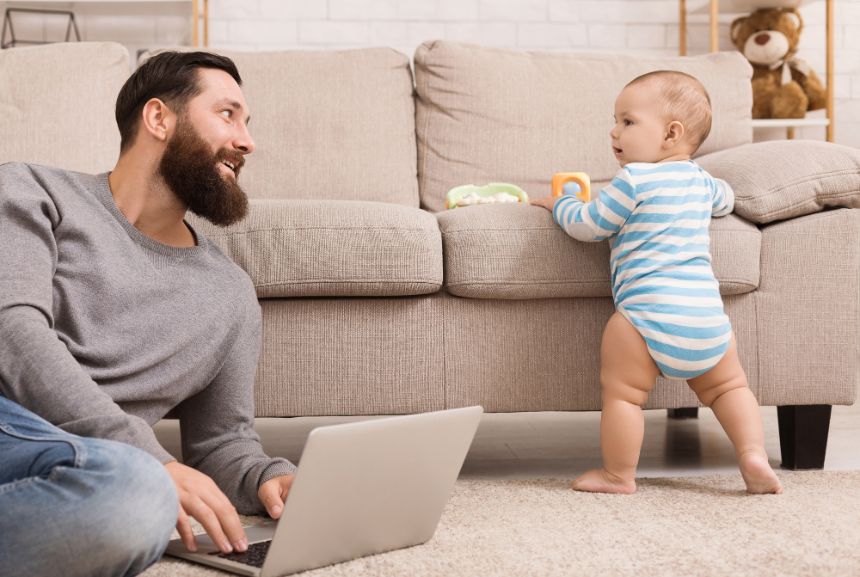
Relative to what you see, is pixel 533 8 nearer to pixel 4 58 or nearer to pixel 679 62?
pixel 679 62

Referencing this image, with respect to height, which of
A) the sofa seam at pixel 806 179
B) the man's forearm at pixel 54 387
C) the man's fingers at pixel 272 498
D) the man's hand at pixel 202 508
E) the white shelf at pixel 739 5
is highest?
the white shelf at pixel 739 5

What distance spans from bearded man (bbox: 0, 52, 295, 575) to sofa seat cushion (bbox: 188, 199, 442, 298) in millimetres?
213

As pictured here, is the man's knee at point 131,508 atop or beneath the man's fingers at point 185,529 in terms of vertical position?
atop

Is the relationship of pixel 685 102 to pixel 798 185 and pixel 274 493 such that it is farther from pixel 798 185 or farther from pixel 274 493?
pixel 274 493

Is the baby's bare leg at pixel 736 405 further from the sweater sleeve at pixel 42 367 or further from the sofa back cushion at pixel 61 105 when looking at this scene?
the sofa back cushion at pixel 61 105

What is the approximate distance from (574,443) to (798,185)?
2.32 ft

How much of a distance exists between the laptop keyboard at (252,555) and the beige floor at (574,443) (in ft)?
2.23

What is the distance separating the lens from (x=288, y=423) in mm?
2441

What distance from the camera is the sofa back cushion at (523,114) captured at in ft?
7.80

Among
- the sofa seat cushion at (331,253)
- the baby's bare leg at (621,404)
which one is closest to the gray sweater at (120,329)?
the sofa seat cushion at (331,253)

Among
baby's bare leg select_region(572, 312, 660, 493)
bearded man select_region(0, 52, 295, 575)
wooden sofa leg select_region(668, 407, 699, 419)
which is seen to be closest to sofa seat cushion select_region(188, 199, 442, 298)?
bearded man select_region(0, 52, 295, 575)

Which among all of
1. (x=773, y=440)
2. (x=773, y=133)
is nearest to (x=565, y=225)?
(x=773, y=440)

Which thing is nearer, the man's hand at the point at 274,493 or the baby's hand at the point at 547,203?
the man's hand at the point at 274,493

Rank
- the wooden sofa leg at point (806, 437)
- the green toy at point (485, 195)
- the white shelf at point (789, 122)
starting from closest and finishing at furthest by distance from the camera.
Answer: the wooden sofa leg at point (806, 437) < the green toy at point (485, 195) < the white shelf at point (789, 122)
